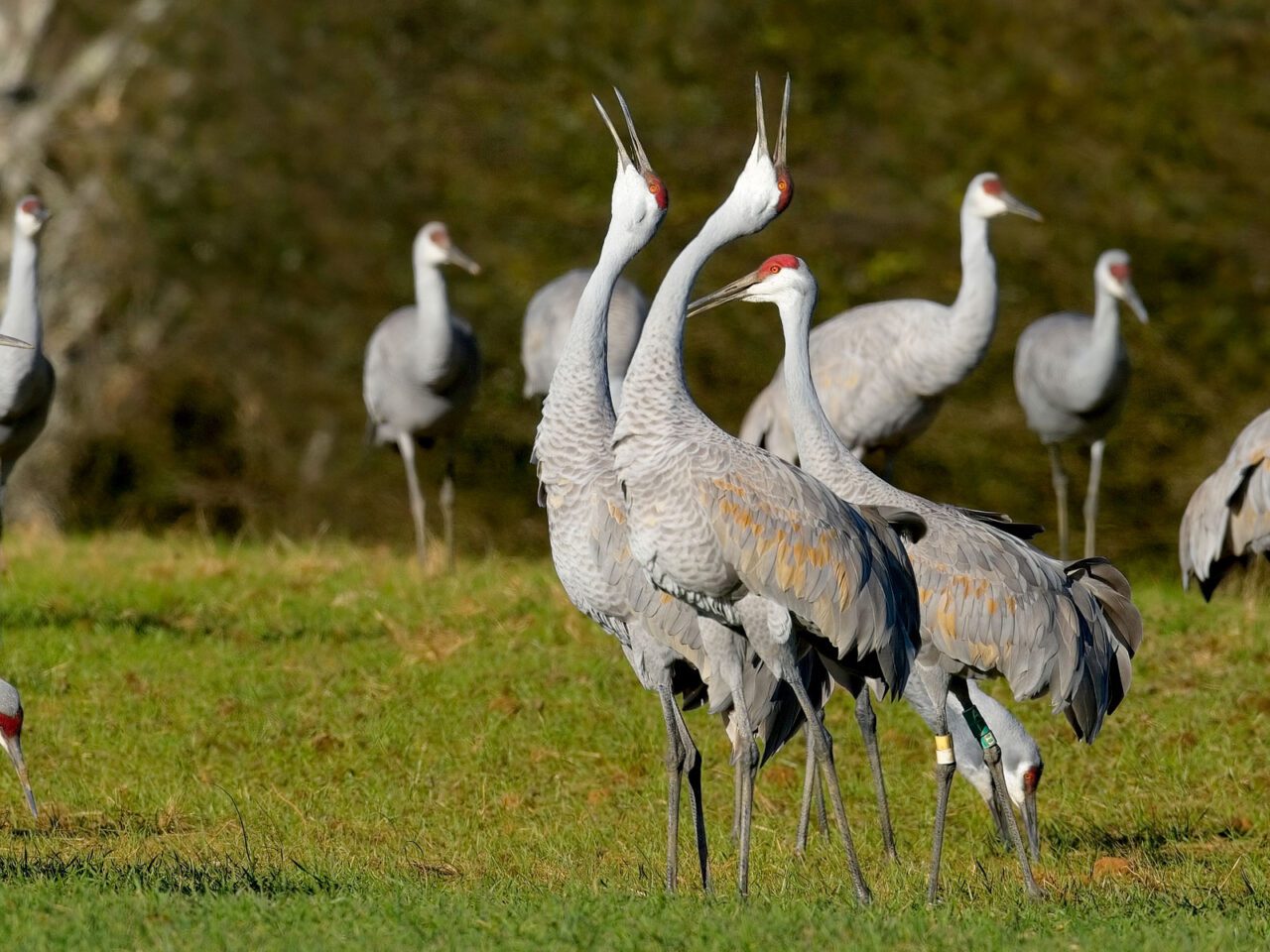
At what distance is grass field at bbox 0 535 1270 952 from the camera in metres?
4.51

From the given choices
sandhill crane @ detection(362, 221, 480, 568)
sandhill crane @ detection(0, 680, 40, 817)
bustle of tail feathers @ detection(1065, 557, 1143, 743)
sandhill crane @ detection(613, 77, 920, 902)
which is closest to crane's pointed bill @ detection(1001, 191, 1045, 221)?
sandhill crane @ detection(362, 221, 480, 568)

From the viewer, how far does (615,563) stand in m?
5.64

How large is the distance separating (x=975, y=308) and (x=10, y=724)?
4747 millimetres

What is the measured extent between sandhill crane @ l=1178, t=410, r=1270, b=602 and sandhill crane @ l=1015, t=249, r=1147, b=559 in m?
2.42

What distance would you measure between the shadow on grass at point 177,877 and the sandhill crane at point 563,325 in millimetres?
4289

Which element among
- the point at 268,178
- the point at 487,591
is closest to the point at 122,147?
the point at 268,178

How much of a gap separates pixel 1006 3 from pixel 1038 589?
1138cm

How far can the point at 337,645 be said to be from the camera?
8609mm

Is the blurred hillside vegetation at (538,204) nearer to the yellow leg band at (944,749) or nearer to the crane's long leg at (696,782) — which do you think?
the crane's long leg at (696,782)

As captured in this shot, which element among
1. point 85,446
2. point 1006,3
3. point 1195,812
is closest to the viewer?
point 1195,812

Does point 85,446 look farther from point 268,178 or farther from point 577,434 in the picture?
point 577,434

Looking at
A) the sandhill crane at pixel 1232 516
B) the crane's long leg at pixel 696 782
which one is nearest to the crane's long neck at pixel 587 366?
the crane's long leg at pixel 696 782

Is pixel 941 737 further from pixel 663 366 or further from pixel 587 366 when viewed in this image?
pixel 587 366

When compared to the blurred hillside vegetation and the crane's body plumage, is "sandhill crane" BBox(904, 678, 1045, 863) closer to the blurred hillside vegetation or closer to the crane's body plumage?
the crane's body plumage
